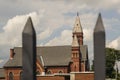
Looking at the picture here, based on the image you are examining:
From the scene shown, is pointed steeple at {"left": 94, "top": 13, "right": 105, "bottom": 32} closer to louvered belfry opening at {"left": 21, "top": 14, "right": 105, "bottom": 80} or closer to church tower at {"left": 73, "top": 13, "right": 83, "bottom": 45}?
louvered belfry opening at {"left": 21, "top": 14, "right": 105, "bottom": 80}

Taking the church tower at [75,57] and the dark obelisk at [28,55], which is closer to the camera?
the dark obelisk at [28,55]

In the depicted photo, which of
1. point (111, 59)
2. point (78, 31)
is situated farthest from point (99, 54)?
point (111, 59)

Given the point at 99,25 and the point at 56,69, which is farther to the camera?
the point at 56,69

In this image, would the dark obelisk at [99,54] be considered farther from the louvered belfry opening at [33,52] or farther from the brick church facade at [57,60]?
the brick church facade at [57,60]

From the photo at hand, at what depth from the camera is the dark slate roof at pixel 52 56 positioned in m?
70.8

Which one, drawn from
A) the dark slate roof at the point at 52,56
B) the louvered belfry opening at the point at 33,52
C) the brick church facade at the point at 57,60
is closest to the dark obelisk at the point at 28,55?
the louvered belfry opening at the point at 33,52

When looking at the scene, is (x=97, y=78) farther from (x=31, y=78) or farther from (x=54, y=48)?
(x=54, y=48)

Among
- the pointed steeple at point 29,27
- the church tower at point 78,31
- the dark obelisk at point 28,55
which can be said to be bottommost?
the dark obelisk at point 28,55

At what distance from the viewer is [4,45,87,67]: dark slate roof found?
70812 mm

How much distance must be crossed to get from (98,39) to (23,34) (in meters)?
2.31

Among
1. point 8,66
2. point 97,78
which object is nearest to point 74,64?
point 8,66

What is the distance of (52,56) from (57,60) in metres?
2.11

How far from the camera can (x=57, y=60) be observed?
2830 inches

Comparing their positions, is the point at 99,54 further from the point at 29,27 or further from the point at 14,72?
the point at 14,72
